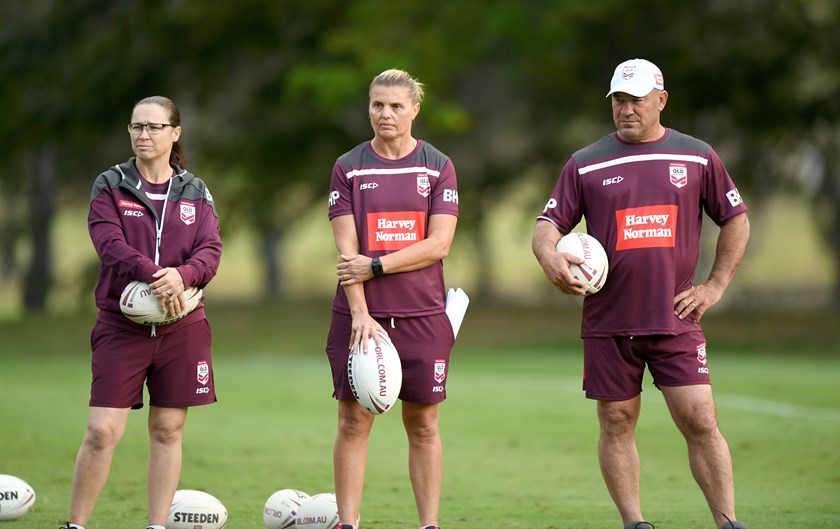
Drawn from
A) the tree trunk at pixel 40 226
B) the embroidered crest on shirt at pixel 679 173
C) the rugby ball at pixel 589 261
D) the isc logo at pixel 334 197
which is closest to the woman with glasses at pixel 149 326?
the isc logo at pixel 334 197

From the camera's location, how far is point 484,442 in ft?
44.6

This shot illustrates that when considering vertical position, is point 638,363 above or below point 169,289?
below

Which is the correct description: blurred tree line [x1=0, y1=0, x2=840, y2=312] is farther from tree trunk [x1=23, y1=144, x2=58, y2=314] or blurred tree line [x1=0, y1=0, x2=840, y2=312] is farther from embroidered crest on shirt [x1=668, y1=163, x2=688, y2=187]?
embroidered crest on shirt [x1=668, y1=163, x2=688, y2=187]

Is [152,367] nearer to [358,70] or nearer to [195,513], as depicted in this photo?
[195,513]

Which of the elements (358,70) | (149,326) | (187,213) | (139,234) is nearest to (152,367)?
(149,326)

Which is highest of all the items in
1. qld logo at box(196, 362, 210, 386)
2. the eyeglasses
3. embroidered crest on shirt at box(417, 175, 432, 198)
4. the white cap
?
the white cap

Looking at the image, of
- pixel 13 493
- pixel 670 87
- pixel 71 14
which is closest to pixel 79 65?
pixel 71 14

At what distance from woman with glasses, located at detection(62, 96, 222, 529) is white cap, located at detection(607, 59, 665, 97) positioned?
7.68ft

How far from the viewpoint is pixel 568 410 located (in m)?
16.2

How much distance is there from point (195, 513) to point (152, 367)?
3.43 ft

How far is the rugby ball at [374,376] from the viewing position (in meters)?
7.00

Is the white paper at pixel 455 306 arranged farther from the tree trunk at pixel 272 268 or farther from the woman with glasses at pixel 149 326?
the tree trunk at pixel 272 268

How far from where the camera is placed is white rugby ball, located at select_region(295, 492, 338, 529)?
7727 millimetres

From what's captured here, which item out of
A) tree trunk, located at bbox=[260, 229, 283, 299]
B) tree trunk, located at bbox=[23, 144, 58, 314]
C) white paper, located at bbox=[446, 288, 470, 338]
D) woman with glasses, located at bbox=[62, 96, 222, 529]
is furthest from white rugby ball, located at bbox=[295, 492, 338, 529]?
tree trunk, located at bbox=[260, 229, 283, 299]
